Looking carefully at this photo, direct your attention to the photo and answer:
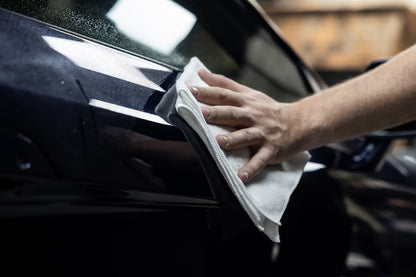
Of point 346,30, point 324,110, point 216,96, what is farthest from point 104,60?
point 346,30

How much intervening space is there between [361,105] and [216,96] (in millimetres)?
243

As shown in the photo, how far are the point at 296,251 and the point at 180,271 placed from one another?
0.33 metres

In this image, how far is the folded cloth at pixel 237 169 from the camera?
0.60 m

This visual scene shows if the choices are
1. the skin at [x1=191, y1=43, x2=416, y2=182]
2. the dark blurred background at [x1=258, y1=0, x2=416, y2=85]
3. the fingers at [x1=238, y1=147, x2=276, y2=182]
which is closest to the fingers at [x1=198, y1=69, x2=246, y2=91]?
the skin at [x1=191, y1=43, x2=416, y2=182]

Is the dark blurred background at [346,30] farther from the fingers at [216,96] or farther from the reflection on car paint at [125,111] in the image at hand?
the reflection on car paint at [125,111]

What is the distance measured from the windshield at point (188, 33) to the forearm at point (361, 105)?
177 millimetres

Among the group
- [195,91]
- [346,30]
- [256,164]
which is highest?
[195,91]

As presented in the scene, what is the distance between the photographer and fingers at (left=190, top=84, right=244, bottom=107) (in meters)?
0.65

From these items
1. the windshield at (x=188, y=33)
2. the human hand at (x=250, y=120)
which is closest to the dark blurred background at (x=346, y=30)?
the windshield at (x=188, y=33)

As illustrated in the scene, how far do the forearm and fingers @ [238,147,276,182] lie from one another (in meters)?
0.07

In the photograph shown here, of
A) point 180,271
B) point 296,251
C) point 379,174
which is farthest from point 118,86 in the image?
point 379,174

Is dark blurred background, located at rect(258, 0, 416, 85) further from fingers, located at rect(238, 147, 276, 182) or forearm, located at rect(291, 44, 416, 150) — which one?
fingers, located at rect(238, 147, 276, 182)

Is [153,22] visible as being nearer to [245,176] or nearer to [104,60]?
[104,60]

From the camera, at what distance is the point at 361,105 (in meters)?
0.75
